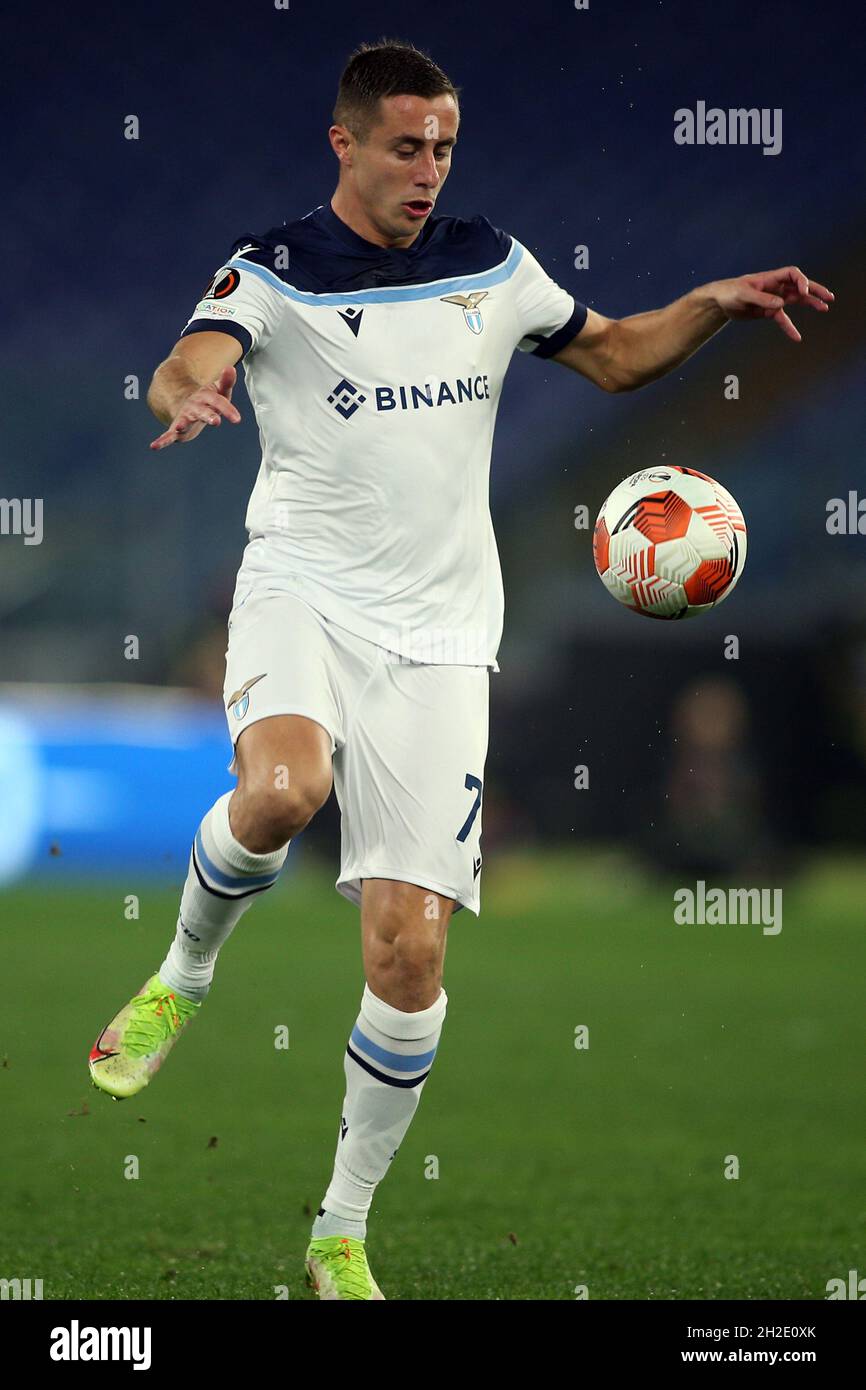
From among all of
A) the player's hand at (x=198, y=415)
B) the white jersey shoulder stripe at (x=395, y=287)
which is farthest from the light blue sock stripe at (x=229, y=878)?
the white jersey shoulder stripe at (x=395, y=287)

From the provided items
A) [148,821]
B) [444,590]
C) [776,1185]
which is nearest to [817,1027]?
[776,1185]

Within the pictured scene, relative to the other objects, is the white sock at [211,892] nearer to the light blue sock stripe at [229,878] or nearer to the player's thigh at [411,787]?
the light blue sock stripe at [229,878]

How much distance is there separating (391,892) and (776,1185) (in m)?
A: 2.26

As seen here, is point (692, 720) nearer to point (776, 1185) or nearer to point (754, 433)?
point (754, 433)

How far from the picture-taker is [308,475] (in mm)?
4027

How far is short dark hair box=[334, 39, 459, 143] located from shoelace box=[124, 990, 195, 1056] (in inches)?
80.0

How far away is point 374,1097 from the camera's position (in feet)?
13.0

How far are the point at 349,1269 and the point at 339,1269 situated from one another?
Result: 0.07 ft

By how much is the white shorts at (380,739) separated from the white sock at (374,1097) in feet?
0.90

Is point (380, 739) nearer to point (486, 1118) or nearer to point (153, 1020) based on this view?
point (153, 1020)

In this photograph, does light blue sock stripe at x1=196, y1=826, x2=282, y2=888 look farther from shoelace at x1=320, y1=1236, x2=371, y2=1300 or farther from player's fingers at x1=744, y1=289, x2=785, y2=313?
player's fingers at x1=744, y1=289, x2=785, y2=313

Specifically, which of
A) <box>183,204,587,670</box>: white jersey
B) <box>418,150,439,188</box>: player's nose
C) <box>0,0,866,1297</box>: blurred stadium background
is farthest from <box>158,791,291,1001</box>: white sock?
<box>0,0,866,1297</box>: blurred stadium background

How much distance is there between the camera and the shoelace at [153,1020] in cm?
405

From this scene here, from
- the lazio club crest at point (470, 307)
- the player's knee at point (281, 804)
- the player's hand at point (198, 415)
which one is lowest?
the player's knee at point (281, 804)
